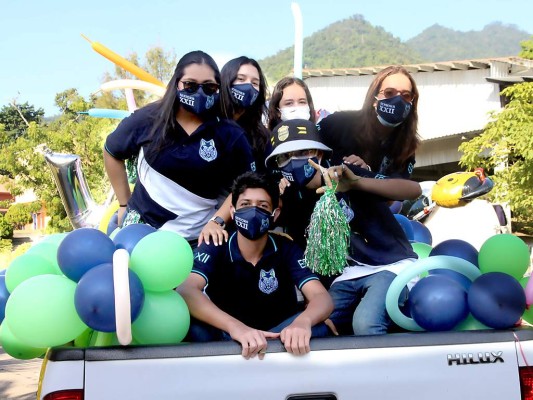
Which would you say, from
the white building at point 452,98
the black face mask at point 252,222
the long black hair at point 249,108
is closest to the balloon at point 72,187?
the long black hair at point 249,108

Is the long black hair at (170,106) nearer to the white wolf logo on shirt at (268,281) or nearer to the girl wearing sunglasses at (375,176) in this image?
the girl wearing sunglasses at (375,176)

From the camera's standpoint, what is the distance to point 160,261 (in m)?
2.69

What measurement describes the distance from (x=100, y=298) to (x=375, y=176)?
5.58 ft

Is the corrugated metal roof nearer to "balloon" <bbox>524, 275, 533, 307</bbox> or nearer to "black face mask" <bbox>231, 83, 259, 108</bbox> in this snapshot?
"black face mask" <bbox>231, 83, 259, 108</bbox>

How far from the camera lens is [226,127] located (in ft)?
12.4

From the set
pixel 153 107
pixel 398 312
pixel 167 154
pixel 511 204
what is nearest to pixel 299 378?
pixel 398 312

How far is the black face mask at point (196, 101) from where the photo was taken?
3594 millimetres

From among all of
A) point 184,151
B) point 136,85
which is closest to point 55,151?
point 136,85

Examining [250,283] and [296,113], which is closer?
[250,283]

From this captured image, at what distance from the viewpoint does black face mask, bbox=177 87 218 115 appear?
359 cm

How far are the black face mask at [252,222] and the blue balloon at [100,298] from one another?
0.74m

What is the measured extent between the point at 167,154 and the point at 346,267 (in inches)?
44.3

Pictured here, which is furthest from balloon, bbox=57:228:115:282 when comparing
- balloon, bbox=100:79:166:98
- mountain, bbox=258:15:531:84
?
mountain, bbox=258:15:531:84

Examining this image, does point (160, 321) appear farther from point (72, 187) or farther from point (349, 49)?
point (349, 49)
